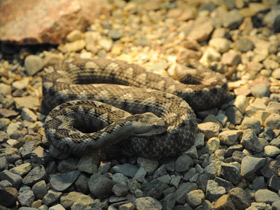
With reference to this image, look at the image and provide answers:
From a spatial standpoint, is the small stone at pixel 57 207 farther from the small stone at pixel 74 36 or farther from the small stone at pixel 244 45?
the small stone at pixel 244 45

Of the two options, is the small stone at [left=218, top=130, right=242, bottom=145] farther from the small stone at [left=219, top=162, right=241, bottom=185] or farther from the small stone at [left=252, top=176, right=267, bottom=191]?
the small stone at [left=252, top=176, right=267, bottom=191]

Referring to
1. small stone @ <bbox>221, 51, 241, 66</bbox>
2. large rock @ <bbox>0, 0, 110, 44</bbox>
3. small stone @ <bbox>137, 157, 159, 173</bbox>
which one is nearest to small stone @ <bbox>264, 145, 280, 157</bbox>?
small stone @ <bbox>137, 157, 159, 173</bbox>

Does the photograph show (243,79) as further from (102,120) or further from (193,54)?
(102,120)

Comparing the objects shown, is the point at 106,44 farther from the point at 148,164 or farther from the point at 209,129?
the point at 148,164

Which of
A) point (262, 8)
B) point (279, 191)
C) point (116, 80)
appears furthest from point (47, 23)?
point (279, 191)


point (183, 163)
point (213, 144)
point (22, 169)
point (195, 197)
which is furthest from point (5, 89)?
point (195, 197)

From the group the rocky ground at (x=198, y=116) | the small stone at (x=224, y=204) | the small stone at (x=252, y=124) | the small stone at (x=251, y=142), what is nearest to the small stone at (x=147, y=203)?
the rocky ground at (x=198, y=116)
